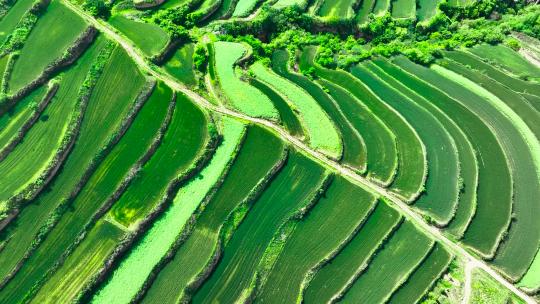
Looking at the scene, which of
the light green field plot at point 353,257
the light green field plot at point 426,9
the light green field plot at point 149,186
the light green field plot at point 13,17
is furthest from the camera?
the light green field plot at point 426,9

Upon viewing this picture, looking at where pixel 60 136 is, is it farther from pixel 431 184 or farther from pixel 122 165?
pixel 431 184

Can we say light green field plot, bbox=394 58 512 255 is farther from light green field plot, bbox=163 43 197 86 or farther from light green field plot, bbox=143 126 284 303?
light green field plot, bbox=163 43 197 86

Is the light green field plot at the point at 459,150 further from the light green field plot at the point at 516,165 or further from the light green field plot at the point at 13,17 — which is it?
the light green field plot at the point at 13,17

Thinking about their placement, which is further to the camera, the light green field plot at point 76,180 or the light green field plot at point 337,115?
the light green field plot at point 337,115

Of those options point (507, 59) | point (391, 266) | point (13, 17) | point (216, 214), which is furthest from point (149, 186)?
point (507, 59)

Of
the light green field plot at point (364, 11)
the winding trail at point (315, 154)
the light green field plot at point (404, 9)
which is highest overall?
the light green field plot at point (404, 9)

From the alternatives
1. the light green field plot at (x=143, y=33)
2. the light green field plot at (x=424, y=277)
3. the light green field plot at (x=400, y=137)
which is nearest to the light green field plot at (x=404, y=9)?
the light green field plot at (x=400, y=137)

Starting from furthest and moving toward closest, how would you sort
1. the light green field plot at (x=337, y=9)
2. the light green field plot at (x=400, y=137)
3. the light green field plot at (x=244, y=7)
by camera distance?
the light green field plot at (x=337, y=9)
the light green field plot at (x=244, y=7)
the light green field plot at (x=400, y=137)

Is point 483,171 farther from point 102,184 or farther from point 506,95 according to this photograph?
point 102,184
